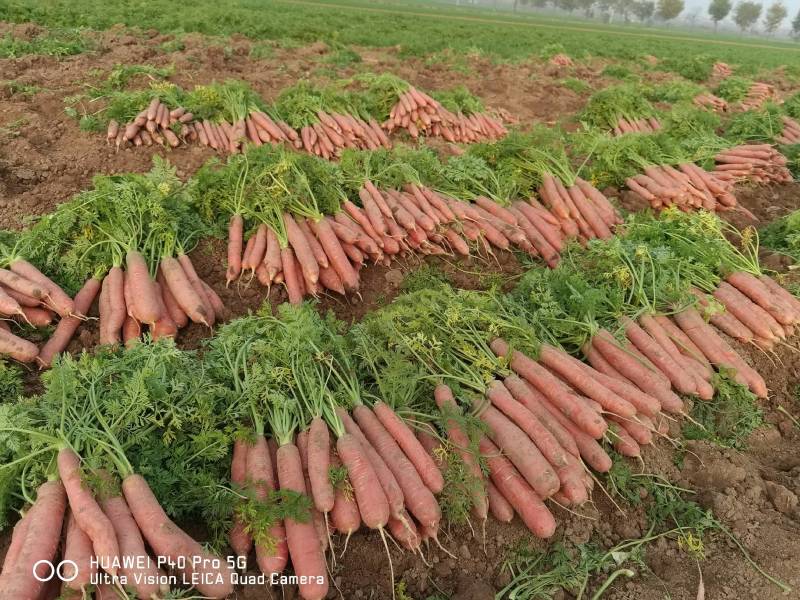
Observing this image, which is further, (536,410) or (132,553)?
(536,410)

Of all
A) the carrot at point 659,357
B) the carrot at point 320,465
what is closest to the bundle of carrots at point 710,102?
the carrot at point 659,357

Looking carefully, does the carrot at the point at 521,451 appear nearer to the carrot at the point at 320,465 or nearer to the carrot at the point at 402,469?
the carrot at the point at 402,469

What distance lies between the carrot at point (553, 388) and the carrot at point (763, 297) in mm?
2632

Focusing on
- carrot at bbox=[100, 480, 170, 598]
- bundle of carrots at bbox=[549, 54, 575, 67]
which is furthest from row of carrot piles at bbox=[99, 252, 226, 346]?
bundle of carrots at bbox=[549, 54, 575, 67]

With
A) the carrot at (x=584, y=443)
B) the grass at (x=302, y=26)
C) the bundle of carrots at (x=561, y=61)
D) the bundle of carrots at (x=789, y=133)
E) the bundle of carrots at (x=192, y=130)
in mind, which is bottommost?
the carrot at (x=584, y=443)

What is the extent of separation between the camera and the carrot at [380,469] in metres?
2.97

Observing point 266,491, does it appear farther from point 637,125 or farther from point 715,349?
point 637,125

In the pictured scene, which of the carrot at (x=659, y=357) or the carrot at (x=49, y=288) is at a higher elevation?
the carrot at (x=49, y=288)

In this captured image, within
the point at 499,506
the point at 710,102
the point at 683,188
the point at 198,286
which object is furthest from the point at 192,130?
the point at 710,102

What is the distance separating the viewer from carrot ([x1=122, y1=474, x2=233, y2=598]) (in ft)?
8.07

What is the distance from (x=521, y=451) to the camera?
3379 millimetres

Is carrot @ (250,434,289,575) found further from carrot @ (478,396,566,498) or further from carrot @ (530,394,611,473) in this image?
carrot @ (530,394,611,473)

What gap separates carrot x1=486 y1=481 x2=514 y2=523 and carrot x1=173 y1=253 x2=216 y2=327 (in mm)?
2823

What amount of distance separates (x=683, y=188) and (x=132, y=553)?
762cm
